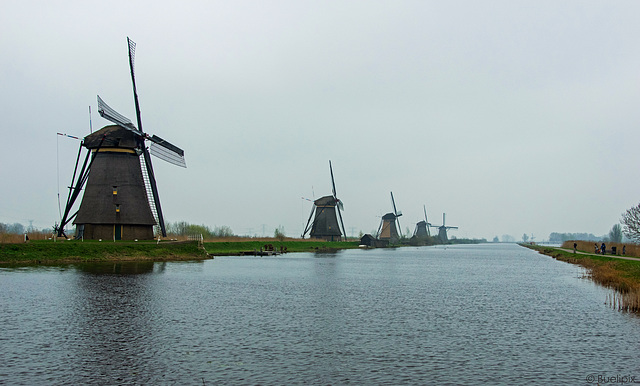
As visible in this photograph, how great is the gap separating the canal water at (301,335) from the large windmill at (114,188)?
689 inches

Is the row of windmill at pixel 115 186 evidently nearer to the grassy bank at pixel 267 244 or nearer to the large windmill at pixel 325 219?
the grassy bank at pixel 267 244

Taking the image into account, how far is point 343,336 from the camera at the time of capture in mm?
16625

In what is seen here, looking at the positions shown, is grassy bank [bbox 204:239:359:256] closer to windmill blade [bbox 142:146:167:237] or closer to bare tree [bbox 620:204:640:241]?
windmill blade [bbox 142:146:167:237]

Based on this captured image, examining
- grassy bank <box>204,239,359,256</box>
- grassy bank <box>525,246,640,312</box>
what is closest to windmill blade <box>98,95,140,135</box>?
grassy bank <box>204,239,359,256</box>

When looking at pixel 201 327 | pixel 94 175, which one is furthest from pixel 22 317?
pixel 94 175

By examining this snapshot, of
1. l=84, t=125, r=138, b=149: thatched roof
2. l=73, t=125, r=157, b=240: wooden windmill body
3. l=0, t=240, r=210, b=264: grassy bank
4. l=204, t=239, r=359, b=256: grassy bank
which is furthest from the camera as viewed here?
l=204, t=239, r=359, b=256: grassy bank

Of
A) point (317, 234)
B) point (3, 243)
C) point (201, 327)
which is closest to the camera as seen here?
point (201, 327)

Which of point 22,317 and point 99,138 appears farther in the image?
point 99,138

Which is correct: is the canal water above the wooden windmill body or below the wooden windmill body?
below

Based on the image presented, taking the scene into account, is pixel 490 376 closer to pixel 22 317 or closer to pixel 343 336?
pixel 343 336

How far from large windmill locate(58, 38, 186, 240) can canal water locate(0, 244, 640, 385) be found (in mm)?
17508

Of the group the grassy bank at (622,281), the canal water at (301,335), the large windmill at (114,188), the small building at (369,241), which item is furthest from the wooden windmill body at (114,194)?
the small building at (369,241)

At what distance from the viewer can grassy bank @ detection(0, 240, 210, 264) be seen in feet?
129

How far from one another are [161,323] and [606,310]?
17991 millimetres
